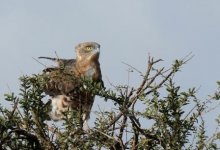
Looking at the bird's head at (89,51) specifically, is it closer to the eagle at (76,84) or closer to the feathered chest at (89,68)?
the eagle at (76,84)

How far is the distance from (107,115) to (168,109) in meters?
0.50

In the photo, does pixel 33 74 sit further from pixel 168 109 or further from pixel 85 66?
pixel 85 66

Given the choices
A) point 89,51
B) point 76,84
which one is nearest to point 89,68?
point 89,51

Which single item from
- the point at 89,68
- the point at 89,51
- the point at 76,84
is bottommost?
the point at 76,84

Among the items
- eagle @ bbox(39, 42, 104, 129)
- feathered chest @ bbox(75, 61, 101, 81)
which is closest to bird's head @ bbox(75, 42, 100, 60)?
eagle @ bbox(39, 42, 104, 129)

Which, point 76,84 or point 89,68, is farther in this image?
point 89,68

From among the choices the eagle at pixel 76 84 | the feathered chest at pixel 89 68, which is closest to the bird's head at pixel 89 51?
the eagle at pixel 76 84

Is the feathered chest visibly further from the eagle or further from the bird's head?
the bird's head

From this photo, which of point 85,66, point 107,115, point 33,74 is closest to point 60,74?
point 33,74

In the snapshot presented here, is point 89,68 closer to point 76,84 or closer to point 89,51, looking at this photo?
point 89,51

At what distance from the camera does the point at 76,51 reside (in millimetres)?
9117

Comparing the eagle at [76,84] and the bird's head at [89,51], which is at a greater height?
the bird's head at [89,51]

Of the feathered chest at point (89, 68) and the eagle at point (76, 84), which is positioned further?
the feathered chest at point (89, 68)

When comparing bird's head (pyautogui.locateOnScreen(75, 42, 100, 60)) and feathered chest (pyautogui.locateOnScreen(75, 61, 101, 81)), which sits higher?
bird's head (pyautogui.locateOnScreen(75, 42, 100, 60))
